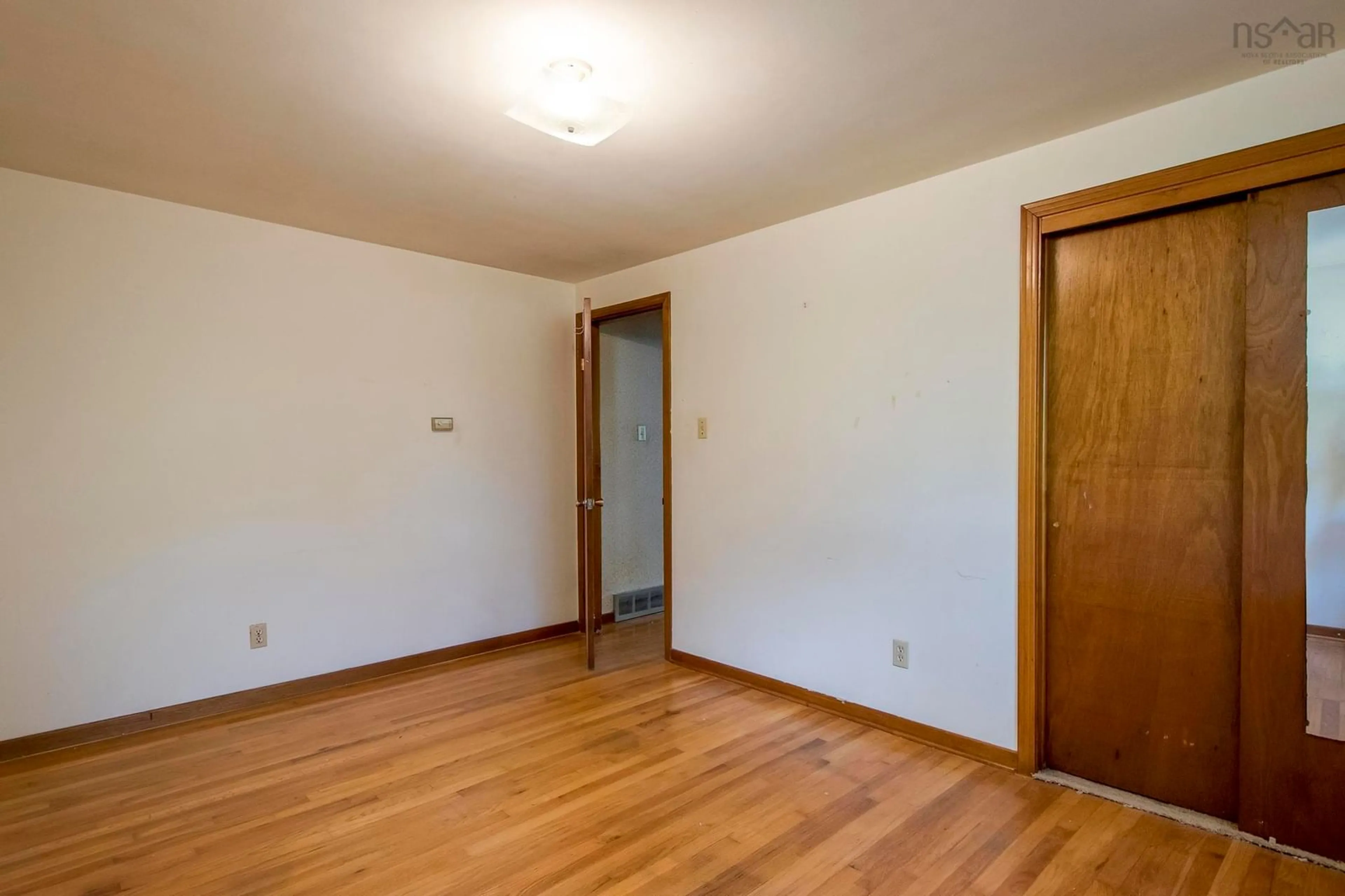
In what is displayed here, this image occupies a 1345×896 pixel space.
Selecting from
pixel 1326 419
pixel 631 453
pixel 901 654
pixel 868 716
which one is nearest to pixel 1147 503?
pixel 1326 419

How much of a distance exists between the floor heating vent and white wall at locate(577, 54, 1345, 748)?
3.70 ft

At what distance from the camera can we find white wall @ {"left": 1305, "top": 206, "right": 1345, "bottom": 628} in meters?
1.93

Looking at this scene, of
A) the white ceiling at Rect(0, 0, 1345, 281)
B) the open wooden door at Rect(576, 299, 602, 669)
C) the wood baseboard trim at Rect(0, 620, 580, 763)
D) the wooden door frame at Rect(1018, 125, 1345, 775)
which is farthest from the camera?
the open wooden door at Rect(576, 299, 602, 669)

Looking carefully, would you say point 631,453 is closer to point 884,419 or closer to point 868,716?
point 884,419

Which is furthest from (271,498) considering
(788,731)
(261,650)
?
(788,731)

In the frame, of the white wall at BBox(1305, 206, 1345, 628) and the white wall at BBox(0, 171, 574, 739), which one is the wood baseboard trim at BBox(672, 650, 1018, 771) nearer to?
the white wall at BBox(1305, 206, 1345, 628)

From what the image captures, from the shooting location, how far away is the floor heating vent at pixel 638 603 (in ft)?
16.1

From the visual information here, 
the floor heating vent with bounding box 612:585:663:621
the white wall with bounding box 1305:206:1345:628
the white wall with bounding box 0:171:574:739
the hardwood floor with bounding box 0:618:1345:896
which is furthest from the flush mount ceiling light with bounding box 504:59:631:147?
the floor heating vent with bounding box 612:585:663:621

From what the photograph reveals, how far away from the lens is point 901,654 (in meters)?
2.86

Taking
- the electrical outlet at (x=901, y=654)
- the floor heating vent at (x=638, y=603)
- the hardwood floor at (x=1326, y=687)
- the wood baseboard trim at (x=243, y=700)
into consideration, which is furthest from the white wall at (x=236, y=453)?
the hardwood floor at (x=1326, y=687)

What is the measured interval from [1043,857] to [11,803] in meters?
3.51

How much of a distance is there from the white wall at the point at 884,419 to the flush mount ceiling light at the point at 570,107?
4.59 ft

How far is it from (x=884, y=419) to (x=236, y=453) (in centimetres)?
311

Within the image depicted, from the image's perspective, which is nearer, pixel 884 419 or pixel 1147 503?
pixel 1147 503
